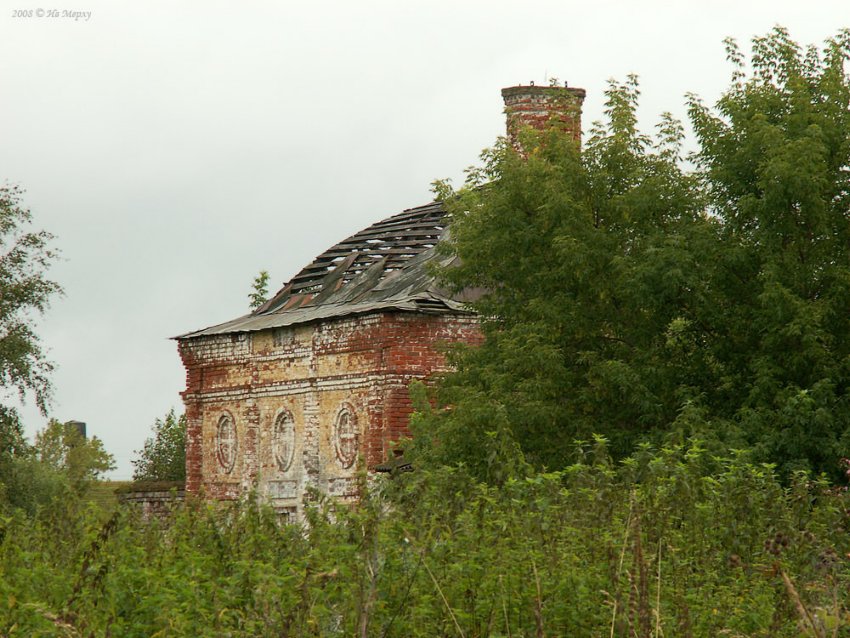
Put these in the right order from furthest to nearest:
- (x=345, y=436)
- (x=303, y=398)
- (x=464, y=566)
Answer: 1. (x=303, y=398)
2. (x=345, y=436)
3. (x=464, y=566)

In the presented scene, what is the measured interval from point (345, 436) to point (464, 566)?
670 inches

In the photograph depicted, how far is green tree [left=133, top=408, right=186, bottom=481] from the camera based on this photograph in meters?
41.1

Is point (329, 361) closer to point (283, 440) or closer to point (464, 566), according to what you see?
point (283, 440)

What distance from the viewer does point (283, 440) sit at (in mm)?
25016

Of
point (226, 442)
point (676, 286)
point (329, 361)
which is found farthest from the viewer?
point (226, 442)

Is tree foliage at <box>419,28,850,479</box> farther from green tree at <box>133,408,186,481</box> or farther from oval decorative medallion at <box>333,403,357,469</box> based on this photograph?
green tree at <box>133,408,186,481</box>

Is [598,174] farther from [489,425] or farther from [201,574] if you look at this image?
[201,574]

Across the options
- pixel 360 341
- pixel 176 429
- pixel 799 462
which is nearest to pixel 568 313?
pixel 799 462

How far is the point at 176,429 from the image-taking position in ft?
142

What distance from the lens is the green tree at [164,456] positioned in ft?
135

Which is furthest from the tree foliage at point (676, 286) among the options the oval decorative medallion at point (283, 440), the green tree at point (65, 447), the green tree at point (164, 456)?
the green tree at point (65, 447)

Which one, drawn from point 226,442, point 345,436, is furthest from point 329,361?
point 226,442

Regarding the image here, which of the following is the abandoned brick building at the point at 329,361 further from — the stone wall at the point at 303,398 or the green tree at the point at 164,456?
the green tree at the point at 164,456

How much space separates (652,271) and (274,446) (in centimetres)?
1204
